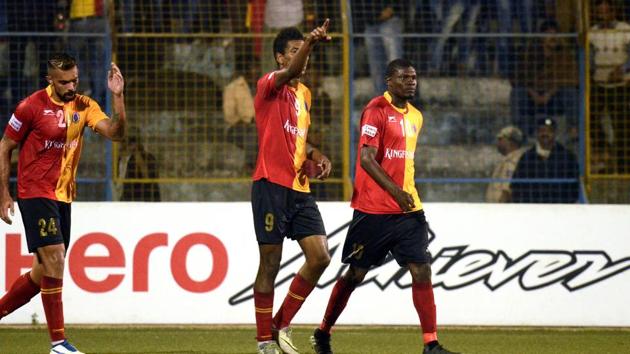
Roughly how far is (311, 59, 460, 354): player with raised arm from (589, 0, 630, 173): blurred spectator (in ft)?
15.6

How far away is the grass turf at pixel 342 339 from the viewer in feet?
31.4

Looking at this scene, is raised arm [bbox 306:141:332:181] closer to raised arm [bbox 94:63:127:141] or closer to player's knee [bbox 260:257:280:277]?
player's knee [bbox 260:257:280:277]

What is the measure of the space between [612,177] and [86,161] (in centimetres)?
559

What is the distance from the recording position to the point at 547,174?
1278cm

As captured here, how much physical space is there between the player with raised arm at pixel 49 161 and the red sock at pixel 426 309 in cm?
238

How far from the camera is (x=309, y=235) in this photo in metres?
8.48

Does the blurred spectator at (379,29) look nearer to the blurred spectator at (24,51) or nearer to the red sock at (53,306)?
the blurred spectator at (24,51)

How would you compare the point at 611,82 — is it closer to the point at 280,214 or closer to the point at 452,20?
the point at 452,20

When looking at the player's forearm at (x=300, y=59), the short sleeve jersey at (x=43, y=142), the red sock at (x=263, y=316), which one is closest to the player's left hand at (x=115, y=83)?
the short sleeve jersey at (x=43, y=142)

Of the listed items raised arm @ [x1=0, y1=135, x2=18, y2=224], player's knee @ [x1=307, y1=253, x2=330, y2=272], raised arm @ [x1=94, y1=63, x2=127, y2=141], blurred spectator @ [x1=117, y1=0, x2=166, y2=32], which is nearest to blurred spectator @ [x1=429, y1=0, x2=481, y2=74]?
blurred spectator @ [x1=117, y1=0, x2=166, y2=32]

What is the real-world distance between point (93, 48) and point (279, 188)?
5.34 m

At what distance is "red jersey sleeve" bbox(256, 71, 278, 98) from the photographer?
8.14 m

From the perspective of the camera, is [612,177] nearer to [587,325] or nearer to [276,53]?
[587,325]

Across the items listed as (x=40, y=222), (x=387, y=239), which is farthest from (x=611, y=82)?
(x=40, y=222)
